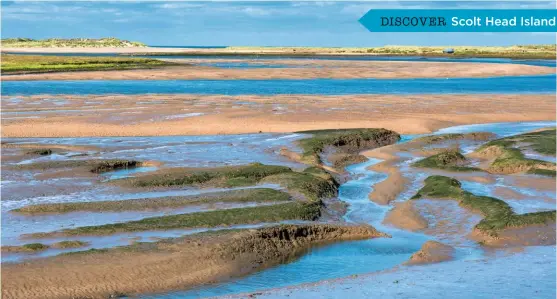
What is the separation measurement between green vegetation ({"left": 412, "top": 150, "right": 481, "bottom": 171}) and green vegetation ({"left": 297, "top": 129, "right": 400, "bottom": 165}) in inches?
141

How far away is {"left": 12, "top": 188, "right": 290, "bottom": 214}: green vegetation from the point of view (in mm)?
17844

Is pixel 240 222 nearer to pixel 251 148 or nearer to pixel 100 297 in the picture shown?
pixel 100 297

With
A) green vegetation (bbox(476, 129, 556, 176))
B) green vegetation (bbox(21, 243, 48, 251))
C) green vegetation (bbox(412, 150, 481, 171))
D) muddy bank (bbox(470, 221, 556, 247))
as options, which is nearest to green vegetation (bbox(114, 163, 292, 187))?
green vegetation (bbox(412, 150, 481, 171))

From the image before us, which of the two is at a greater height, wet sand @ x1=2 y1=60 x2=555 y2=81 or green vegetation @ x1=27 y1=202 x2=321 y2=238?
wet sand @ x1=2 y1=60 x2=555 y2=81

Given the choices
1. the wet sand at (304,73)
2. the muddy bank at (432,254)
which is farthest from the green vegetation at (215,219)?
the wet sand at (304,73)

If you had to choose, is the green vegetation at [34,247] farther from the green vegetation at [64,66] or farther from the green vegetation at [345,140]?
the green vegetation at [64,66]

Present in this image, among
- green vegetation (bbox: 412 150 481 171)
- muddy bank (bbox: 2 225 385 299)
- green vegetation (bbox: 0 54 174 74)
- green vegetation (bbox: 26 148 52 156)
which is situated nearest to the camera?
muddy bank (bbox: 2 225 385 299)

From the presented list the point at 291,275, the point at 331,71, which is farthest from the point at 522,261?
the point at 331,71

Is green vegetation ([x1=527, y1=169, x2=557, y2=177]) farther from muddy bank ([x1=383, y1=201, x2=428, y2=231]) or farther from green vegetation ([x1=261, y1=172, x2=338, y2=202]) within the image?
green vegetation ([x1=261, y1=172, x2=338, y2=202])

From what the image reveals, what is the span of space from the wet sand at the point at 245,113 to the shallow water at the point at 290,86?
14.7 ft

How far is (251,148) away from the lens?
92.0ft

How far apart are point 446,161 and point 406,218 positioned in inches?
297

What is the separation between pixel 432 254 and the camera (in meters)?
14.8

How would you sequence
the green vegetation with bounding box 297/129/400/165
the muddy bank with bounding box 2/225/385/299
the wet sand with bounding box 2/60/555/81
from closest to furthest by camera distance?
the muddy bank with bounding box 2/225/385/299
the green vegetation with bounding box 297/129/400/165
the wet sand with bounding box 2/60/555/81
